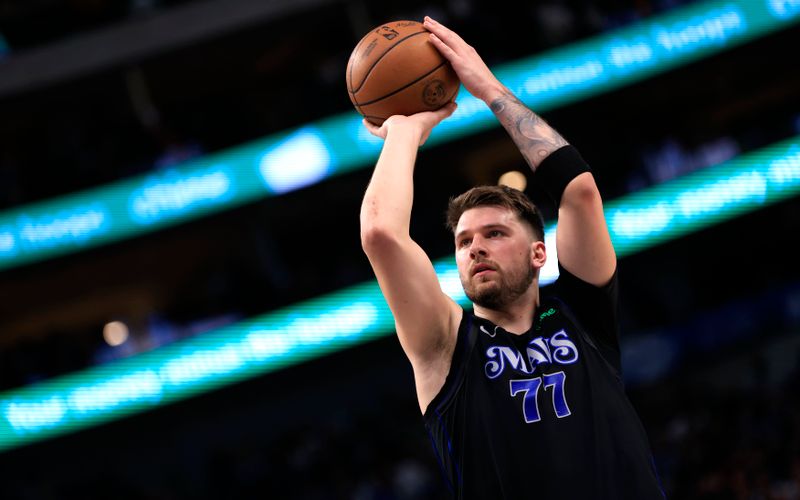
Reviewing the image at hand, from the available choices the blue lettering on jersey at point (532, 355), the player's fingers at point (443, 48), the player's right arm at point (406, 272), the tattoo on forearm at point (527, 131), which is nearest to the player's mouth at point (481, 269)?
the player's right arm at point (406, 272)

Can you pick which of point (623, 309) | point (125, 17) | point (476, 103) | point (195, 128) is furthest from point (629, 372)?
point (125, 17)

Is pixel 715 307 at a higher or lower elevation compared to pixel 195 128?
lower

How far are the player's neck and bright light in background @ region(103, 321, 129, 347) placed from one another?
12.6 metres

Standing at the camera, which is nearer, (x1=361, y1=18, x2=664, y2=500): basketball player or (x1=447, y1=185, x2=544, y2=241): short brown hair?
(x1=361, y1=18, x2=664, y2=500): basketball player

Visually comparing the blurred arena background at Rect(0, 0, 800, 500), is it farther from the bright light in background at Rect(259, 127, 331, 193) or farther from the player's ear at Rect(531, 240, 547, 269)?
the player's ear at Rect(531, 240, 547, 269)

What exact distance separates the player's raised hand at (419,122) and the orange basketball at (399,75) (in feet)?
0.10

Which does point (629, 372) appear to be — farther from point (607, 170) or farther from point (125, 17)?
point (125, 17)

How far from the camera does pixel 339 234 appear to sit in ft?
50.2

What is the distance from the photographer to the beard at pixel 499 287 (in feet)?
9.64

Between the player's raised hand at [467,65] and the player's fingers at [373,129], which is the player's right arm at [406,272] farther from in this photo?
the player's raised hand at [467,65]

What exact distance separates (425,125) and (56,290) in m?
13.2

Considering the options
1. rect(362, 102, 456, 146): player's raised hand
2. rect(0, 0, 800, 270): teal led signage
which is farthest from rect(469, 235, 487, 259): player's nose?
rect(0, 0, 800, 270): teal led signage

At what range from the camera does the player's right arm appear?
271cm

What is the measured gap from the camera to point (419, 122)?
311cm
